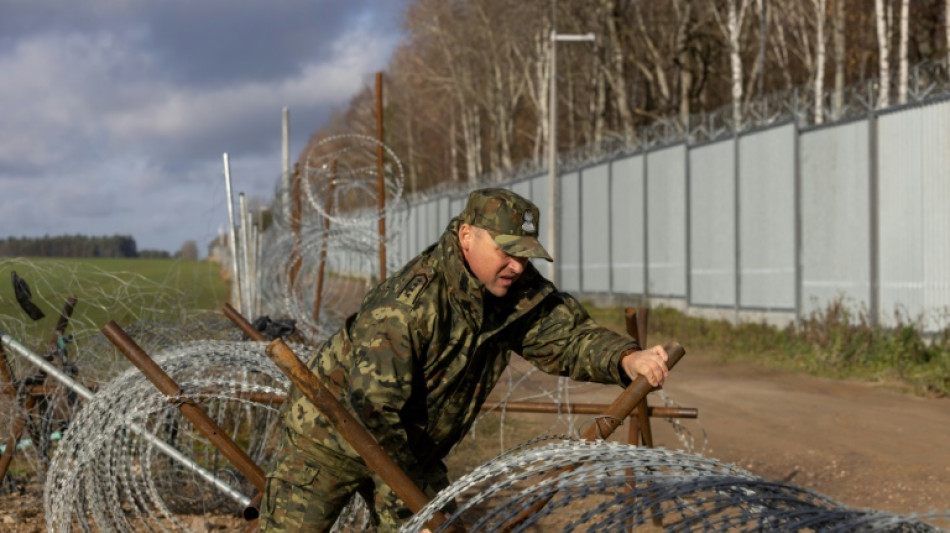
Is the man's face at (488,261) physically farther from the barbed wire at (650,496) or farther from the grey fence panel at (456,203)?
the grey fence panel at (456,203)

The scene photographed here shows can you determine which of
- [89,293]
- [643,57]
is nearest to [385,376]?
[89,293]

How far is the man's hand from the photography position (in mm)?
3355

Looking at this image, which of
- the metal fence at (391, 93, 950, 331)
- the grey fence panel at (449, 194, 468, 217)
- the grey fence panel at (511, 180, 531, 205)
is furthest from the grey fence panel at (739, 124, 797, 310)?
the grey fence panel at (449, 194, 468, 217)

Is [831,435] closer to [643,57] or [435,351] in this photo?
[435,351]

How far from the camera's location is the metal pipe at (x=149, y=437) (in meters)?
4.85

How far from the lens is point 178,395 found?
3.86 meters

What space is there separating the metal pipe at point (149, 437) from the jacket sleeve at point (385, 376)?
148cm

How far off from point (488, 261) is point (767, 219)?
54.7 ft

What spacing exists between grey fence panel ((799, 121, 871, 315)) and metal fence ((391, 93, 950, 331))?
2cm

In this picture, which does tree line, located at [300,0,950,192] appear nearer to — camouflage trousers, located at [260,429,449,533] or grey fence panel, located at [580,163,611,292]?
grey fence panel, located at [580,163,611,292]

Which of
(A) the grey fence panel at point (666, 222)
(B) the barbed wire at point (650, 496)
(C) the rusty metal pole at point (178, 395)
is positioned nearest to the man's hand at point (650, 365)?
(B) the barbed wire at point (650, 496)

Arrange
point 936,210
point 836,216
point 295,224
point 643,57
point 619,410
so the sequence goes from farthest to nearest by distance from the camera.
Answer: point 643,57, point 836,216, point 936,210, point 295,224, point 619,410

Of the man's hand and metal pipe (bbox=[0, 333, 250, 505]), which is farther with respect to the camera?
metal pipe (bbox=[0, 333, 250, 505])

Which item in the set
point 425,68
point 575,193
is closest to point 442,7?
point 425,68
